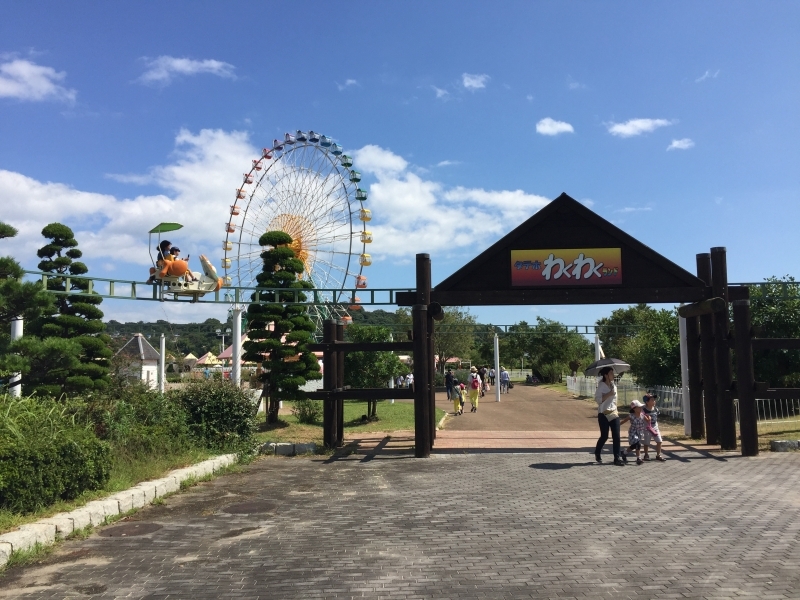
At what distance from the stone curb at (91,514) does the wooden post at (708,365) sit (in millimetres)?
9752

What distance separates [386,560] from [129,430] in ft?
20.7

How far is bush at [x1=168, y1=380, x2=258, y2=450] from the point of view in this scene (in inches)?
484

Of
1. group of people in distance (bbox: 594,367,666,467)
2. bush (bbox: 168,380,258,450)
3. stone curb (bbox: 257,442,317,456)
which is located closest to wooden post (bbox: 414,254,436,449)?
stone curb (bbox: 257,442,317,456)

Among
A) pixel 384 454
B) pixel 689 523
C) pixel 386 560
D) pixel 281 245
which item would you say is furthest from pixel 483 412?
pixel 386 560

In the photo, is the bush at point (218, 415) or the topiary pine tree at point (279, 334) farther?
the topiary pine tree at point (279, 334)

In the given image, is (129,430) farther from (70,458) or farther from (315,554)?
(315,554)

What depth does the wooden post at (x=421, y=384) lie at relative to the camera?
12422 millimetres

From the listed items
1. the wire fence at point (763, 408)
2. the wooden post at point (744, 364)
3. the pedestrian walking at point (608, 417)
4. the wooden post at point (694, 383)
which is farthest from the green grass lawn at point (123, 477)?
the wire fence at point (763, 408)

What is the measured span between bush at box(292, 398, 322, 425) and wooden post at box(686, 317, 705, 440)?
1011cm

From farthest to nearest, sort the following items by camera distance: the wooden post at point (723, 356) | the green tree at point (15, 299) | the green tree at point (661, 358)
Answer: the green tree at point (661, 358) → the wooden post at point (723, 356) → the green tree at point (15, 299)

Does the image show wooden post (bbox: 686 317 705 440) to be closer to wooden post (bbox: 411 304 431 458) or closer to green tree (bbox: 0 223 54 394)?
wooden post (bbox: 411 304 431 458)

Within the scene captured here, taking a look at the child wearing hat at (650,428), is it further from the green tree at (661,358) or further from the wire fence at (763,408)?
the green tree at (661,358)

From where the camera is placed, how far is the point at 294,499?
863 centimetres

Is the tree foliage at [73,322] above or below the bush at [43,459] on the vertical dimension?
above
